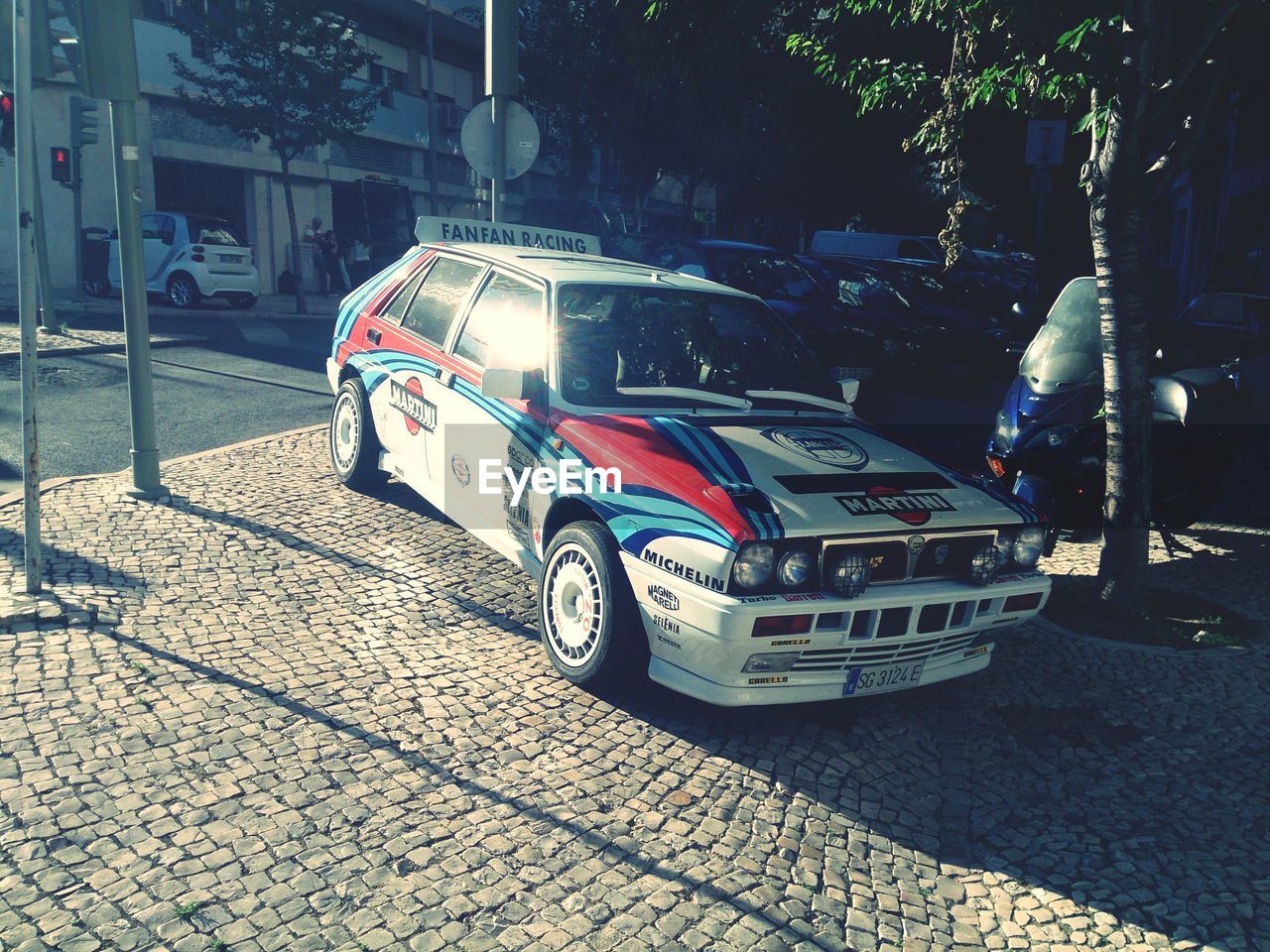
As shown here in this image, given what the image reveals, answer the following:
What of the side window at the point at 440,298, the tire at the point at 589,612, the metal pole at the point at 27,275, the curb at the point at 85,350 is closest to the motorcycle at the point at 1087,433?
the tire at the point at 589,612

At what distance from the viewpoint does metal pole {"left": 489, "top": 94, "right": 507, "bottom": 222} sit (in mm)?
9219

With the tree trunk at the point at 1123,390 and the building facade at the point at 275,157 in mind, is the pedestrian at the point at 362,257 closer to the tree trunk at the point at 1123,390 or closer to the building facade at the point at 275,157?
the building facade at the point at 275,157

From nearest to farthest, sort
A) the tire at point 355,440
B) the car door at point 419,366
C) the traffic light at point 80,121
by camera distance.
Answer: the car door at point 419,366, the tire at point 355,440, the traffic light at point 80,121

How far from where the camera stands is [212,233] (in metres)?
19.5

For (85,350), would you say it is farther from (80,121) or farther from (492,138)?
(492,138)

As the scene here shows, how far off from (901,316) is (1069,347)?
536cm

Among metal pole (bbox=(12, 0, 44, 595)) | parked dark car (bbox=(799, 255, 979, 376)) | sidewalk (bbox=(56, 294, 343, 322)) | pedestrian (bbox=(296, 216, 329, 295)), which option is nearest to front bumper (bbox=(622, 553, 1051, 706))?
metal pole (bbox=(12, 0, 44, 595))

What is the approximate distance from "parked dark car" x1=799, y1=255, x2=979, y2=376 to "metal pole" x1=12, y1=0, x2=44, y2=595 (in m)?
9.12

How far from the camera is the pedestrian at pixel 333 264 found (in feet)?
88.3

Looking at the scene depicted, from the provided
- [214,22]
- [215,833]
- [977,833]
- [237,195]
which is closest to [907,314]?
[977,833]

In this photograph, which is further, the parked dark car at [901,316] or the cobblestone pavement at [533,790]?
the parked dark car at [901,316]

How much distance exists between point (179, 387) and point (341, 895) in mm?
9140

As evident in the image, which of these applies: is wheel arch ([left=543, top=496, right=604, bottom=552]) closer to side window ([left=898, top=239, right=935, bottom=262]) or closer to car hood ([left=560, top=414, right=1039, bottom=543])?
car hood ([left=560, top=414, right=1039, bottom=543])

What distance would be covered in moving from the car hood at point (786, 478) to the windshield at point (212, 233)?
54.3 feet
